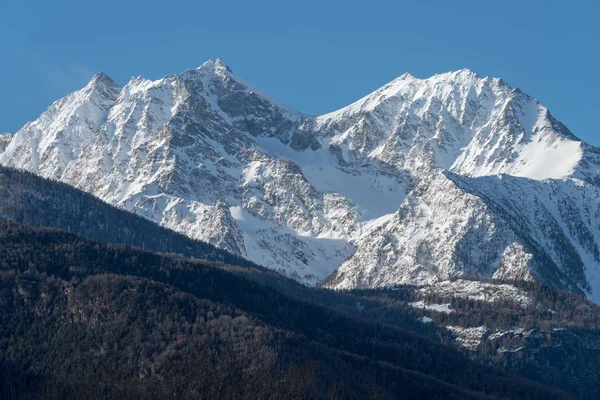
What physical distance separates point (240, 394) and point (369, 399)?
39.8 metres

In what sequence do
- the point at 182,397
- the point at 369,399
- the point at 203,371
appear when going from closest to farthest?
the point at 182,397 < the point at 203,371 < the point at 369,399

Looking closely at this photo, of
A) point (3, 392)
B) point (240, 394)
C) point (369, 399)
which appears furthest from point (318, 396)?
point (3, 392)

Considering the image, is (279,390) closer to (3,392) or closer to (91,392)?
(91,392)

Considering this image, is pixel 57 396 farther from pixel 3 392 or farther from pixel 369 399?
pixel 369 399

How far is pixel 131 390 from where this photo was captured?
164 m

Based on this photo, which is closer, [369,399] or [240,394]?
[240,394]

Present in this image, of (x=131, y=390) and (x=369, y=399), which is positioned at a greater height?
(x=369, y=399)

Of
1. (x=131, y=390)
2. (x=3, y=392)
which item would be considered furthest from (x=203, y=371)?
(x=3, y=392)

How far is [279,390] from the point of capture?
155750mm

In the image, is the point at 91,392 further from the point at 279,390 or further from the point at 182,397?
the point at 279,390

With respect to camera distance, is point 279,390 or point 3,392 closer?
point 279,390

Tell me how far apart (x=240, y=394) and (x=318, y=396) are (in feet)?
106

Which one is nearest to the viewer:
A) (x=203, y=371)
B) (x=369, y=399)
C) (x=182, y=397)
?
(x=182, y=397)

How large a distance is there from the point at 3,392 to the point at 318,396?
154 ft
